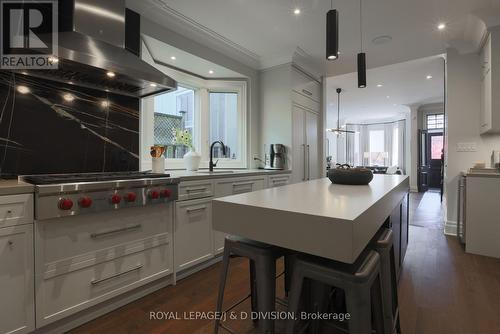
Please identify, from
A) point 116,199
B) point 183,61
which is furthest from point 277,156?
point 116,199

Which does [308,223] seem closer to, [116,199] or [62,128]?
[116,199]

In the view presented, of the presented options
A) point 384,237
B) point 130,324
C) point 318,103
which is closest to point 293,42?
point 318,103

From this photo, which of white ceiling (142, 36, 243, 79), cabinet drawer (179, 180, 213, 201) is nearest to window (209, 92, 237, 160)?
white ceiling (142, 36, 243, 79)

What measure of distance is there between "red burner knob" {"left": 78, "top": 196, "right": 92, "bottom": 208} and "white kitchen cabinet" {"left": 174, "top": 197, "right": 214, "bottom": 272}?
71cm

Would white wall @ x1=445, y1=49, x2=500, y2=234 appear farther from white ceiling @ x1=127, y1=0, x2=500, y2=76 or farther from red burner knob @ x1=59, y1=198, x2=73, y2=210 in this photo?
red burner knob @ x1=59, y1=198, x2=73, y2=210

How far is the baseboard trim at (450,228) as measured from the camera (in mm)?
3521

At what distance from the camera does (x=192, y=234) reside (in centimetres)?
228

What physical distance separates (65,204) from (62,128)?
2.84 feet

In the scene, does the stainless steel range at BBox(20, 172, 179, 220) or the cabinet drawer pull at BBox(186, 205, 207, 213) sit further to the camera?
the cabinet drawer pull at BBox(186, 205, 207, 213)

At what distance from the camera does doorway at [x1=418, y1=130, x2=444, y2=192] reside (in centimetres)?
802

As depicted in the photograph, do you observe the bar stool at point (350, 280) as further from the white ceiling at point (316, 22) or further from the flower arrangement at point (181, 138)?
the white ceiling at point (316, 22)

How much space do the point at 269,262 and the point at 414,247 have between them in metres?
2.76

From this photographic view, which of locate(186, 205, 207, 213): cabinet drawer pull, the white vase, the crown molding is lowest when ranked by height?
locate(186, 205, 207, 213): cabinet drawer pull

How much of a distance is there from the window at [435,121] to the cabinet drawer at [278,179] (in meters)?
6.92
